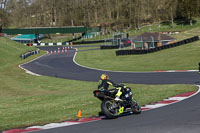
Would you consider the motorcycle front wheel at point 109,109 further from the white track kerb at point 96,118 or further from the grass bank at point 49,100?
the grass bank at point 49,100

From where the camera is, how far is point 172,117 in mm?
12297

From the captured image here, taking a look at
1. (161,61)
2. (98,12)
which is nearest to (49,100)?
(161,61)

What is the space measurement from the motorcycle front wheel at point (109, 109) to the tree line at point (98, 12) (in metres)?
92.7

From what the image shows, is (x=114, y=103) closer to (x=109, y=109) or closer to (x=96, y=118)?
(x=109, y=109)

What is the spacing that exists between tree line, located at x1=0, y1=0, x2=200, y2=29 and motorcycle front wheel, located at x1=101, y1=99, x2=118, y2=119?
304ft

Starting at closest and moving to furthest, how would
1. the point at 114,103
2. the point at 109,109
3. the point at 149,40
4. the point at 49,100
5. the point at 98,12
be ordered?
the point at 109,109 → the point at 114,103 → the point at 49,100 → the point at 149,40 → the point at 98,12

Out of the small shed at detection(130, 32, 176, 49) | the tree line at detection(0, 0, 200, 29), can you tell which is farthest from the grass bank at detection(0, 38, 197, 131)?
the tree line at detection(0, 0, 200, 29)

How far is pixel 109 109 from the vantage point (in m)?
12.7

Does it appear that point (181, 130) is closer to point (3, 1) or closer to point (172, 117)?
point (172, 117)

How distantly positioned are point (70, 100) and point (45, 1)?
450ft

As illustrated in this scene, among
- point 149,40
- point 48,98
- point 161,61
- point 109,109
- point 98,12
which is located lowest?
point 48,98

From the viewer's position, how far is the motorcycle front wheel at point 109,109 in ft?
41.0

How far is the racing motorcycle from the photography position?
1256cm

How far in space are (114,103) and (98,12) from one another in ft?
426
